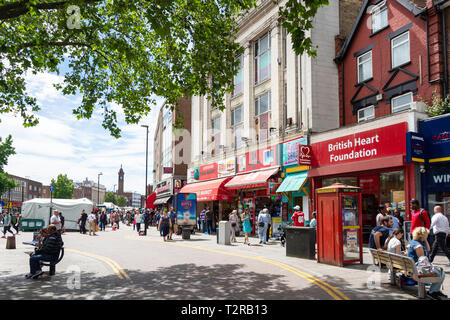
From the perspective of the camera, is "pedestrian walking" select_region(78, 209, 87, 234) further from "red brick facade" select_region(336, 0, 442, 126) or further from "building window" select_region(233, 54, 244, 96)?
"red brick facade" select_region(336, 0, 442, 126)

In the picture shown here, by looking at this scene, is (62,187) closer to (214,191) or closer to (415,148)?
(214,191)

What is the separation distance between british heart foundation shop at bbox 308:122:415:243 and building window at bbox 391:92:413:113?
2.11m

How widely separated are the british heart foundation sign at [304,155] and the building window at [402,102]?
4.41 m

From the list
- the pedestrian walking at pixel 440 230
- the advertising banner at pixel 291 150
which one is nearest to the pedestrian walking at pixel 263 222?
the advertising banner at pixel 291 150

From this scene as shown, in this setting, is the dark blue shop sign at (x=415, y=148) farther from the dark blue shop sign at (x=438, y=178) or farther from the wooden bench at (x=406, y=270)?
the wooden bench at (x=406, y=270)

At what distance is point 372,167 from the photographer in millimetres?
15609

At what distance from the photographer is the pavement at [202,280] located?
23.8ft

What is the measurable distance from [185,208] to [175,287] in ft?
54.5

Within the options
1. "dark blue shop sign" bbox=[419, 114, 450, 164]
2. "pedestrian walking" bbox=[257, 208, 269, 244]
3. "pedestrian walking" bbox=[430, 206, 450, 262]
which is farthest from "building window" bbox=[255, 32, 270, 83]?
"pedestrian walking" bbox=[430, 206, 450, 262]

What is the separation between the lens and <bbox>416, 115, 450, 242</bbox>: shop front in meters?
13.6

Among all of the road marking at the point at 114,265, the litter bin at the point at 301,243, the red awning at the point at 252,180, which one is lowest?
the road marking at the point at 114,265

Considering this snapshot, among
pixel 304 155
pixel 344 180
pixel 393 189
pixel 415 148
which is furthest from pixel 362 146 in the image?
pixel 304 155
